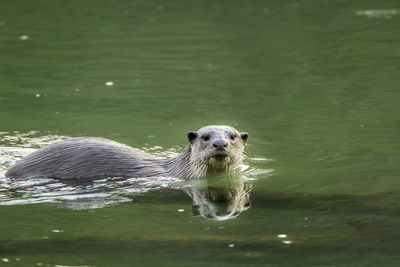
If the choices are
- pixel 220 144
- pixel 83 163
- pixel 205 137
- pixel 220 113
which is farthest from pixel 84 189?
pixel 220 113

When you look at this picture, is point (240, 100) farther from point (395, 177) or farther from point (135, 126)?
point (395, 177)

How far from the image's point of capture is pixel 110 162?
6.77 meters

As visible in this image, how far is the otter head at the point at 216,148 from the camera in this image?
640cm

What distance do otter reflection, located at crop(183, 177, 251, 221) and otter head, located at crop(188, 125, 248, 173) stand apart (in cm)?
15

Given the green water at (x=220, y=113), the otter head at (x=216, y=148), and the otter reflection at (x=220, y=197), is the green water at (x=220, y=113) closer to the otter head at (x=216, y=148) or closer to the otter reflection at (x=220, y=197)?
the otter reflection at (x=220, y=197)

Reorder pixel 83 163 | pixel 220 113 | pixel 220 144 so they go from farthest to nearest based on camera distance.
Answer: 1. pixel 220 113
2. pixel 83 163
3. pixel 220 144

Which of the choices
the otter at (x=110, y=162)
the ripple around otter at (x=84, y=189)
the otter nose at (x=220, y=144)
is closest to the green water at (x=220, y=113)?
the ripple around otter at (x=84, y=189)

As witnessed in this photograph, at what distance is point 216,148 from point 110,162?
1.02m

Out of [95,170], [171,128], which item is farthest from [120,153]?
[171,128]

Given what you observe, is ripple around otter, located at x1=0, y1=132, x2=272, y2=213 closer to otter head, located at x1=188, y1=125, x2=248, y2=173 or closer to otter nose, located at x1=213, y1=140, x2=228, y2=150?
otter head, located at x1=188, y1=125, x2=248, y2=173

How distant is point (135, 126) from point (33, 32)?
23.4ft

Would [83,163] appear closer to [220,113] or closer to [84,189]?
[84,189]

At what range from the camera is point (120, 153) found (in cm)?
684

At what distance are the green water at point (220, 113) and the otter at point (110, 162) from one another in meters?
0.28
